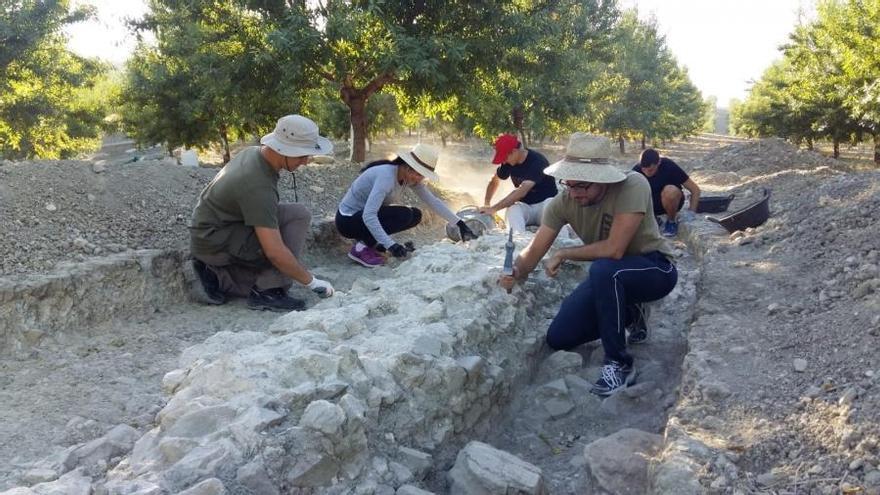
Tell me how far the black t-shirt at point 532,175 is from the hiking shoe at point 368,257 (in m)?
1.59

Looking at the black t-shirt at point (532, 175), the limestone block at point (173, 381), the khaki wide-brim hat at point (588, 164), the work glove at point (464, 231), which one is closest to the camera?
the limestone block at point (173, 381)

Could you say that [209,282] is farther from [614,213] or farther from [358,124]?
[358,124]

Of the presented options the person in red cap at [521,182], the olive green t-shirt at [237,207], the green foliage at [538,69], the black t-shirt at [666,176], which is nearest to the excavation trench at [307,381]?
the olive green t-shirt at [237,207]

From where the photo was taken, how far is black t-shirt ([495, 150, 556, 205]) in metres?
6.77

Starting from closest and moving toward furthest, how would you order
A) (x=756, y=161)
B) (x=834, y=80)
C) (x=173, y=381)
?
(x=173, y=381) → (x=756, y=161) → (x=834, y=80)

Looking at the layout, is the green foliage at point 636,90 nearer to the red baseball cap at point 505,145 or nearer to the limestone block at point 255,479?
the red baseball cap at point 505,145

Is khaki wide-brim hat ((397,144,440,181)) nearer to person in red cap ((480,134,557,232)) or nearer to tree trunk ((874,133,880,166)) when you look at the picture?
person in red cap ((480,134,557,232))

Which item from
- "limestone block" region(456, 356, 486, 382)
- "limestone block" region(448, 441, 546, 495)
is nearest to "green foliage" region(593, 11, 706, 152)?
"limestone block" region(456, 356, 486, 382)

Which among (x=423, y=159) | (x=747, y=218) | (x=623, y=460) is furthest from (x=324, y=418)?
(x=747, y=218)

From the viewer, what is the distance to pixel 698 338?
157 inches

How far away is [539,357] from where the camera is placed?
441cm

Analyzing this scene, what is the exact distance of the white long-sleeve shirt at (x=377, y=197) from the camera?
5.93 meters

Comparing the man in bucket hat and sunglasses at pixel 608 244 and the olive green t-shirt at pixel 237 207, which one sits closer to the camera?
the man in bucket hat and sunglasses at pixel 608 244

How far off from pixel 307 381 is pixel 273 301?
86.4 inches
